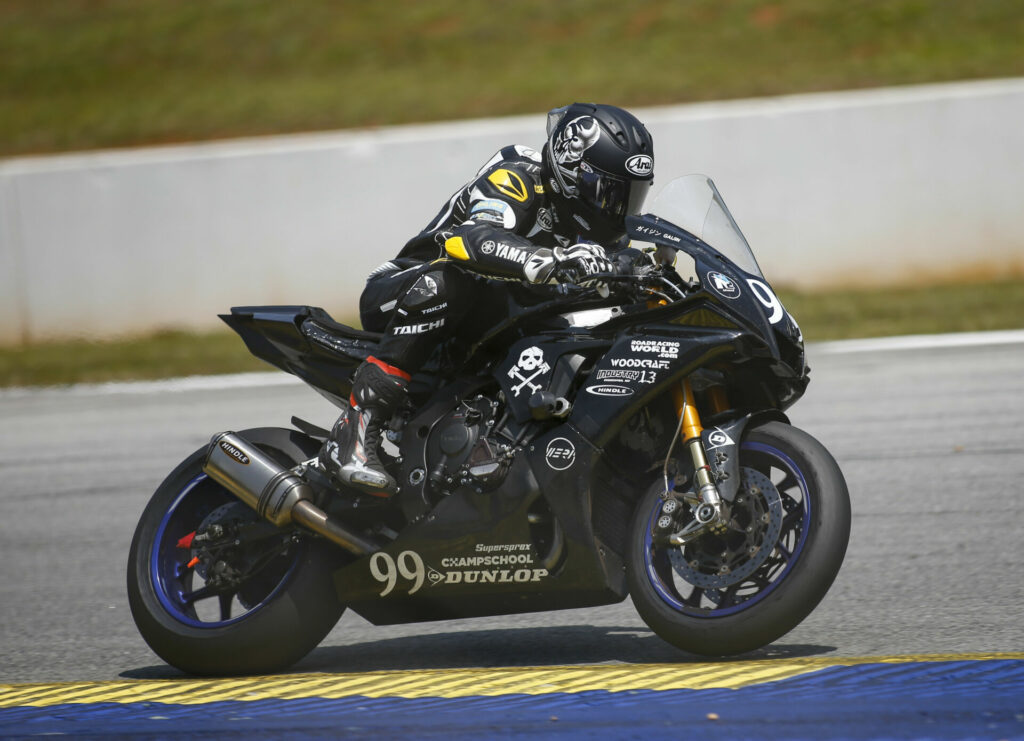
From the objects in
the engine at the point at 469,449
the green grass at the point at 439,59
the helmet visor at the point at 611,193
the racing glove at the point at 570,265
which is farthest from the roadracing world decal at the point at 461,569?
the green grass at the point at 439,59

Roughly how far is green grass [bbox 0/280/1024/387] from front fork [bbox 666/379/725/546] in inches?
287

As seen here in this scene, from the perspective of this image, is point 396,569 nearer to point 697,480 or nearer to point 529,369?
point 529,369

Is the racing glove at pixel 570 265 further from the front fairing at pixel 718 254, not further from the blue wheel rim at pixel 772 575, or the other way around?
the blue wheel rim at pixel 772 575

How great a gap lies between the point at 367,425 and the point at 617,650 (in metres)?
1.03

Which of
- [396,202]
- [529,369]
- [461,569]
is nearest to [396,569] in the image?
[461,569]

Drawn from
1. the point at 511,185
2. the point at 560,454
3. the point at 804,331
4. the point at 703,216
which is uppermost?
the point at 804,331

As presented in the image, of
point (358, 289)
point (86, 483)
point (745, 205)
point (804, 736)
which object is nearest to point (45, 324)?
point (358, 289)

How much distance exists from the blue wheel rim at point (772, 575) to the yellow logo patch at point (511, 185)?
1026mm

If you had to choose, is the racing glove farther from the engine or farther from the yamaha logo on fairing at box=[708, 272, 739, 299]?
the engine

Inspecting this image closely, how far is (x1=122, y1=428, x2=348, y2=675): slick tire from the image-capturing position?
13.3ft

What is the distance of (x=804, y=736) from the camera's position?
2.99 m

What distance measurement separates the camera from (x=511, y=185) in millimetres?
4102

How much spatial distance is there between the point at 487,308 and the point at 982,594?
1884mm

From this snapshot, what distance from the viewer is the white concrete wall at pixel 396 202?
11.8m
